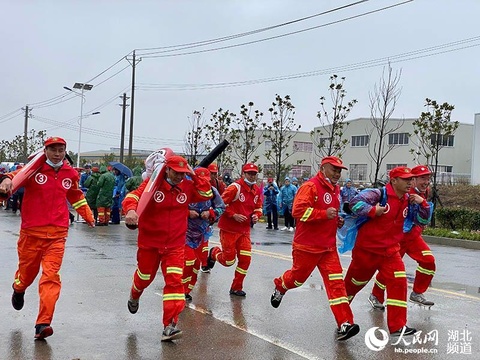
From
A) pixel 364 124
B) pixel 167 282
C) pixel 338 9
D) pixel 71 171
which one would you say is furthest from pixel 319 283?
pixel 364 124

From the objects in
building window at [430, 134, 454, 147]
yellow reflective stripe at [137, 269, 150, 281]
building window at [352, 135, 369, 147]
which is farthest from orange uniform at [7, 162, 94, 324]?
building window at [352, 135, 369, 147]

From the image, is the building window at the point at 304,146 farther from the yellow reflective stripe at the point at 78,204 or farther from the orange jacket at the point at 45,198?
the orange jacket at the point at 45,198

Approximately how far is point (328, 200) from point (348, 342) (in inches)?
58.5

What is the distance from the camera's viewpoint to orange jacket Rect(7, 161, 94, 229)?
6.27 m

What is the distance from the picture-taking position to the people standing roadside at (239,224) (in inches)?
342

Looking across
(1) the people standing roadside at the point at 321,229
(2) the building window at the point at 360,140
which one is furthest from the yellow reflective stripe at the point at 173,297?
(2) the building window at the point at 360,140

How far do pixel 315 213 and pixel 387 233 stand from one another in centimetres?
89

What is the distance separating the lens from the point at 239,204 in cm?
886

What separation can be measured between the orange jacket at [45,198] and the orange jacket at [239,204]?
2.81 m

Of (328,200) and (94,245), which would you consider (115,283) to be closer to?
(328,200)

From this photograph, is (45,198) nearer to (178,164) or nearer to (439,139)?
(178,164)

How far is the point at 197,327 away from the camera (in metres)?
6.76

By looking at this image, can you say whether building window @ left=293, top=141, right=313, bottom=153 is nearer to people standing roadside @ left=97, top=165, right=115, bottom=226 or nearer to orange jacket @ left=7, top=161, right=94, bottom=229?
people standing roadside @ left=97, top=165, right=115, bottom=226

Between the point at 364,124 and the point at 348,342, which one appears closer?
the point at 348,342
